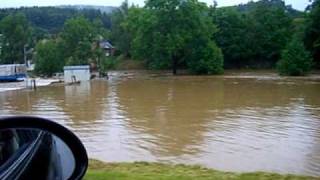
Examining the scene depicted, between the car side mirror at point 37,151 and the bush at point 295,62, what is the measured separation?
44.0 metres

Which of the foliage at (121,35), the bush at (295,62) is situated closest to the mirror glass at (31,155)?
the bush at (295,62)

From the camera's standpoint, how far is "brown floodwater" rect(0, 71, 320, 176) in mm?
11234

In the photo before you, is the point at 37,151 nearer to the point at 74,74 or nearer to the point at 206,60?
the point at 74,74

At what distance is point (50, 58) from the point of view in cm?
5212

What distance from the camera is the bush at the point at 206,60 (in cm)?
5050

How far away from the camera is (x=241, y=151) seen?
1189 centimetres

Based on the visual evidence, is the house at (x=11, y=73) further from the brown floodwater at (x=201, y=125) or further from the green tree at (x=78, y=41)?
the brown floodwater at (x=201, y=125)

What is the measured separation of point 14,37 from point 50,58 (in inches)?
538

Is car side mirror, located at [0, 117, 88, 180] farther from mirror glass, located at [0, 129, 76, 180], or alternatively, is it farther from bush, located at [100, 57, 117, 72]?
bush, located at [100, 57, 117, 72]

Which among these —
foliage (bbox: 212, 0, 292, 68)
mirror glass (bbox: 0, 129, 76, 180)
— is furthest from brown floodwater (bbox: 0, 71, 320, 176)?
foliage (bbox: 212, 0, 292, 68)

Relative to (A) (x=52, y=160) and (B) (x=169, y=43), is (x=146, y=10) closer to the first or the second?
(B) (x=169, y=43)

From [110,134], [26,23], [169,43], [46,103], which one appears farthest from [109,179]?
[26,23]

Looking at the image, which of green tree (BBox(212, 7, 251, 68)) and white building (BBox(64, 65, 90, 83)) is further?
green tree (BBox(212, 7, 251, 68))

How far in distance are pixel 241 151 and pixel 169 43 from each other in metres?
40.0
